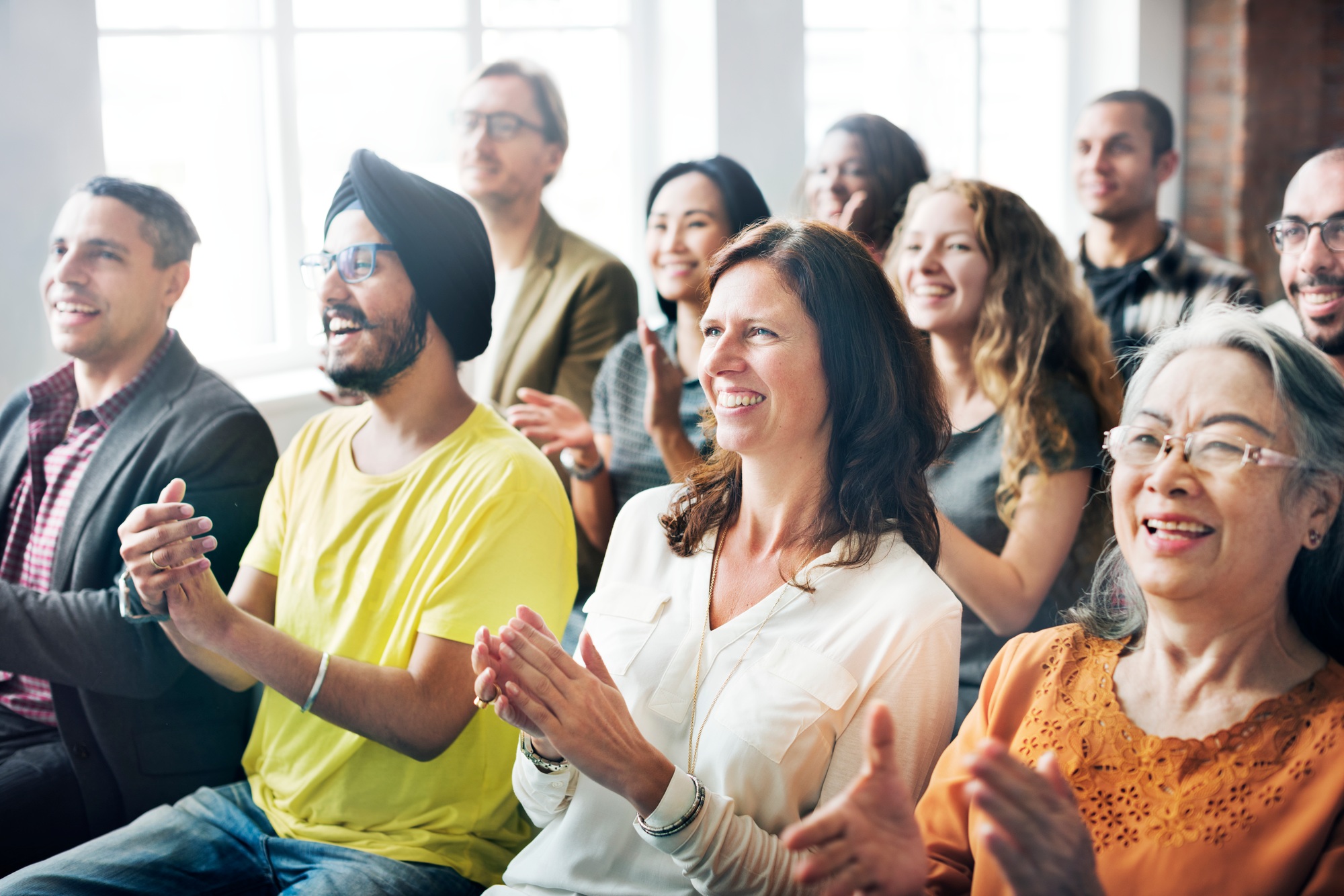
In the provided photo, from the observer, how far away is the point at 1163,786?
4.04ft

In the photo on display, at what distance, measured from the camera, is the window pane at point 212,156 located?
3.06m

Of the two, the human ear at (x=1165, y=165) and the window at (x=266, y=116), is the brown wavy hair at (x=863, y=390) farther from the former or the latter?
the human ear at (x=1165, y=165)

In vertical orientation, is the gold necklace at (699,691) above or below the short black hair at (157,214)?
below

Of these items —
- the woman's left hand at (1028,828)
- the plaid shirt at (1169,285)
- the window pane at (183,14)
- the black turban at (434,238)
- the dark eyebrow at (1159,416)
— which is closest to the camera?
the woman's left hand at (1028,828)

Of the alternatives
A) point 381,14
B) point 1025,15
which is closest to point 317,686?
point 381,14

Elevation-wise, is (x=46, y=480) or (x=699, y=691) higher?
(x=46, y=480)

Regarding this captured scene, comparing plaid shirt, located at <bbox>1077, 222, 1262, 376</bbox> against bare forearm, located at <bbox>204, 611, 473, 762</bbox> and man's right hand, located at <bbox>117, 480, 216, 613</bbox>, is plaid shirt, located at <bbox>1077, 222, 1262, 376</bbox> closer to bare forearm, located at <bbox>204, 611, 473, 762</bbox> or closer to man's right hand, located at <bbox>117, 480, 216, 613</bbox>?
bare forearm, located at <bbox>204, 611, 473, 762</bbox>

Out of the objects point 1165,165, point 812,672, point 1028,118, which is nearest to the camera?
point 812,672

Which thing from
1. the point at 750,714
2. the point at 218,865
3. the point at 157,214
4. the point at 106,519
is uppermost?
Result: the point at 157,214

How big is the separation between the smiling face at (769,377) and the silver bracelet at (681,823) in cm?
44

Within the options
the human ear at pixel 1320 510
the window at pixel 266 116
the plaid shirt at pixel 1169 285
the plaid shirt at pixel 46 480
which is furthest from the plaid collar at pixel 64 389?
the plaid shirt at pixel 1169 285

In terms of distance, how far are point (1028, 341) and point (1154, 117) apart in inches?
77.8

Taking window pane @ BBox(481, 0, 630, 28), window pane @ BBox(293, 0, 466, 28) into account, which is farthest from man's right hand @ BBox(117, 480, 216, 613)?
window pane @ BBox(481, 0, 630, 28)

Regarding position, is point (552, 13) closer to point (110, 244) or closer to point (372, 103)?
point (372, 103)
